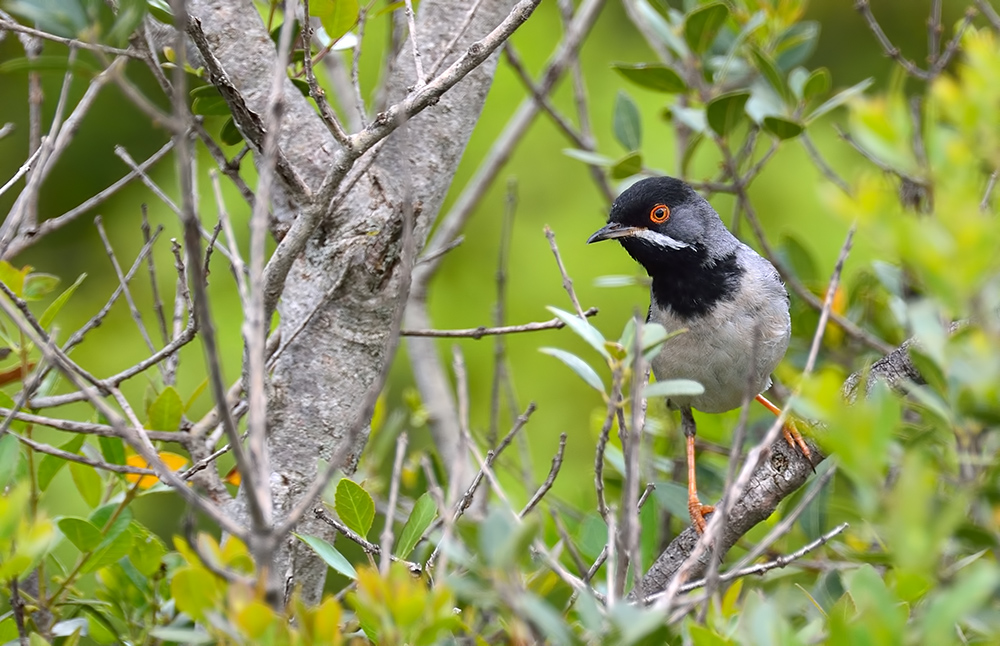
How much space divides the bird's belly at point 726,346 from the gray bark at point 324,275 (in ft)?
4.81

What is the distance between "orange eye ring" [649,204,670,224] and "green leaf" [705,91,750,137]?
0.41m

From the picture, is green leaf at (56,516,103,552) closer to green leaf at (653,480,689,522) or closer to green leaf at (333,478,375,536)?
green leaf at (333,478,375,536)

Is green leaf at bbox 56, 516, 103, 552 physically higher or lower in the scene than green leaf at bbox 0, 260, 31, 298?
lower

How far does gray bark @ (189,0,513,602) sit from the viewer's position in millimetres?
3002

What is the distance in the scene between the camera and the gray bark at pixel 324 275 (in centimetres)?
300

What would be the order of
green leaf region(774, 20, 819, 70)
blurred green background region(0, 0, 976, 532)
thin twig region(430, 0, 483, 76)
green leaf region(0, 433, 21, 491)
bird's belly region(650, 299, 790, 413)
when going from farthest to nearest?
blurred green background region(0, 0, 976, 532)
green leaf region(774, 20, 819, 70)
bird's belly region(650, 299, 790, 413)
thin twig region(430, 0, 483, 76)
green leaf region(0, 433, 21, 491)

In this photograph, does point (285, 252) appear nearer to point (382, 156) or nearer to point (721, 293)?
point (382, 156)

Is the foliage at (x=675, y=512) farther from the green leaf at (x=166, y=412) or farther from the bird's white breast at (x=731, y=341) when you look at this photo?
the bird's white breast at (x=731, y=341)

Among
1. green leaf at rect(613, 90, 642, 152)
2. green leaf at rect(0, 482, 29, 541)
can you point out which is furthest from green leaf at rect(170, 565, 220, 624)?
green leaf at rect(613, 90, 642, 152)

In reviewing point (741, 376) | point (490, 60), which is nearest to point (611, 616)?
point (490, 60)

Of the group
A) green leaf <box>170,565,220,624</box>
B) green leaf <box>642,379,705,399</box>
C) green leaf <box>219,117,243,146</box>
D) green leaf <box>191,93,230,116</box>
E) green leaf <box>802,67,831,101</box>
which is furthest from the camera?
green leaf <box>802,67,831,101</box>

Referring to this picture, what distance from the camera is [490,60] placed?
3340 millimetres

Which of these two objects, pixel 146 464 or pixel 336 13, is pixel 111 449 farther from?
pixel 336 13

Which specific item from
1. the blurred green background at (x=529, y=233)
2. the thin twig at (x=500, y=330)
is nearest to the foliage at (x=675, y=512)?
the thin twig at (x=500, y=330)
